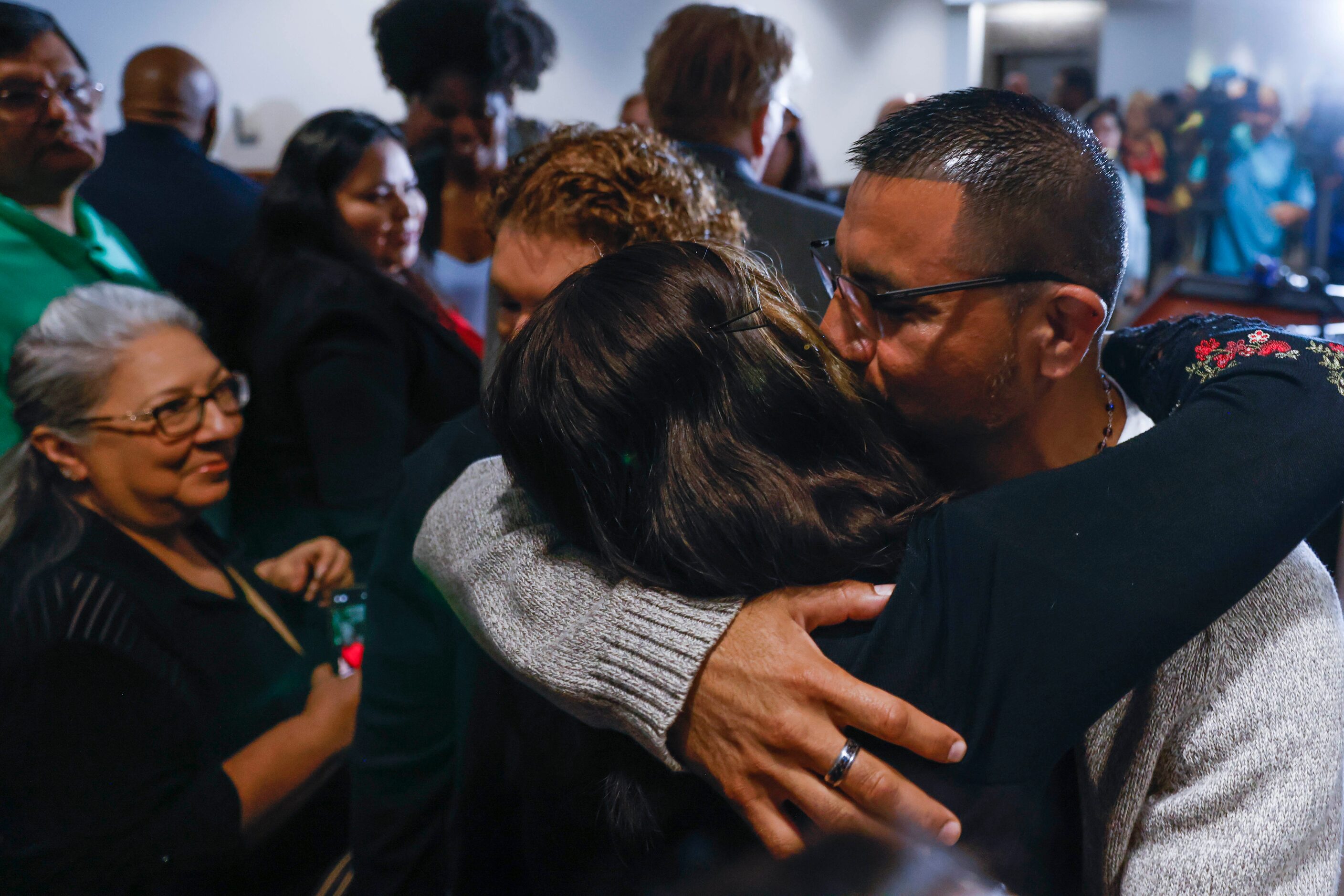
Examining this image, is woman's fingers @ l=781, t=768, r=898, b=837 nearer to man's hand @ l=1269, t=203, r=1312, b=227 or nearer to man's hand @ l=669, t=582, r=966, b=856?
man's hand @ l=669, t=582, r=966, b=856

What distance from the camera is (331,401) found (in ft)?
4.60

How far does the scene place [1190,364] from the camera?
748 millimetres

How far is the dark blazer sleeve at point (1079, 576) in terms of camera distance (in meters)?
0.56

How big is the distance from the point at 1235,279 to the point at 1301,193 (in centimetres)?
236

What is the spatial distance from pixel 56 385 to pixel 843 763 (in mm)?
1042

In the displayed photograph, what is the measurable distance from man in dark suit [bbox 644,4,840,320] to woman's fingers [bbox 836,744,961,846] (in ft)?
2.80

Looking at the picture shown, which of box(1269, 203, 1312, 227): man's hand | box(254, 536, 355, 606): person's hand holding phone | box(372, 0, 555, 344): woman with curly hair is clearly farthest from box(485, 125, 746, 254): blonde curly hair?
box(1269, 203, 1312, 227): man's hand

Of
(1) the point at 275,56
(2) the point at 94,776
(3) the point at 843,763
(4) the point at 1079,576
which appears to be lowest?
(2) the point at 94,776

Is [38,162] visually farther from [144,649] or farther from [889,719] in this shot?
[889,719]

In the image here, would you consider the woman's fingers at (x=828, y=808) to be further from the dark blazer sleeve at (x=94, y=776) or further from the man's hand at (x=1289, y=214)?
the man's hand at (x=1289, y=214)

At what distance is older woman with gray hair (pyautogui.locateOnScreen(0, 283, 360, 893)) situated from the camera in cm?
96

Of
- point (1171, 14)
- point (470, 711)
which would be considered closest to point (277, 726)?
point (470, 711)

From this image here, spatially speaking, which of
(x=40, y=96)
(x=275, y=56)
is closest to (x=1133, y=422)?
(x=40, y=96)

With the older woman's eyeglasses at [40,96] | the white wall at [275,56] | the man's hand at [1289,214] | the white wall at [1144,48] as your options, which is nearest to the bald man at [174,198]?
the white wall at [275,56]
